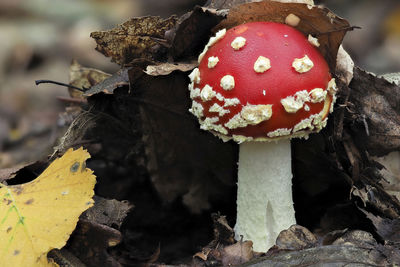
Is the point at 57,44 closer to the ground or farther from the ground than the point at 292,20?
closer to the ground

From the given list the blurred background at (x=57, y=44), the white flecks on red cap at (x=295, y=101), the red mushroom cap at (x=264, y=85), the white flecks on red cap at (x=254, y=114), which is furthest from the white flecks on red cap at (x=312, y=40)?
the blurred background at (x=57, y=44)

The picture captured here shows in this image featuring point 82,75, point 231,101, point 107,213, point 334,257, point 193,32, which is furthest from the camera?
point 82,75

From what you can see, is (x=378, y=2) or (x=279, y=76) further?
(x=378, y=2)

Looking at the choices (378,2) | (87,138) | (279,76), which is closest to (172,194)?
(87,138)

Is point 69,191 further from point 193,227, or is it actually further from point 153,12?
point 153,12

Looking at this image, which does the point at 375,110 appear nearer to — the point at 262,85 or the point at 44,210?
the point at 262,85

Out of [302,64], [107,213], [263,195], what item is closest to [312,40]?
[302,64]

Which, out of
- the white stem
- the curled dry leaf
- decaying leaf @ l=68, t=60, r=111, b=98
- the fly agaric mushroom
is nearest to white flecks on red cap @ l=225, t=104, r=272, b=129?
the fly agaric mushroom
